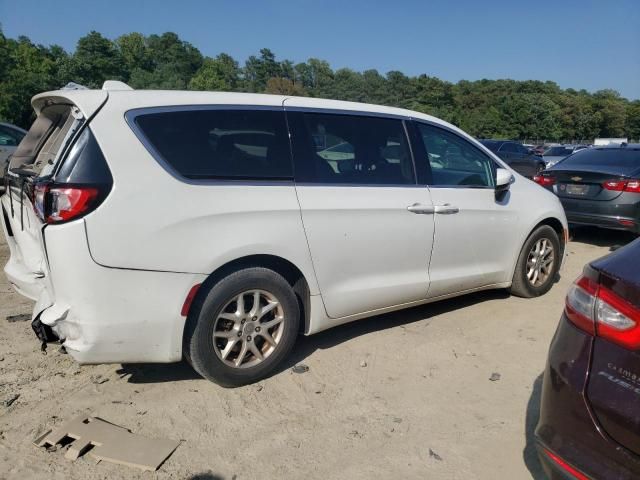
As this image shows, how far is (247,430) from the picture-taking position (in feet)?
9.39

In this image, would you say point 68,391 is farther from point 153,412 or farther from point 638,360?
point 638,360

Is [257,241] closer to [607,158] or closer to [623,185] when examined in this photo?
[623,185]

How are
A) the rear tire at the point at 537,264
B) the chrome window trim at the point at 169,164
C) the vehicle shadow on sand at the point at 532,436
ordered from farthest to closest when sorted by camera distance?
the rear tire at the point at 537,264 → the chrome window trim at the point at 169,164 → the vehicle shadow on sand at the point at 532,436

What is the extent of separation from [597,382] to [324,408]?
5.53ft

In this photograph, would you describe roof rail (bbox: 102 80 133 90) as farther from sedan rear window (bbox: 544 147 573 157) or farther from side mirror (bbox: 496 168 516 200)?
sedan rear window (bbox: 544 147 573 157)

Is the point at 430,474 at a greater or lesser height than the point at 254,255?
lesser

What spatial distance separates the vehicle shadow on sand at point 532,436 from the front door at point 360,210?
113 centimetres

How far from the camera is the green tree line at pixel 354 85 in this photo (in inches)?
3219

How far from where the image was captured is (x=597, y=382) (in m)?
1.81

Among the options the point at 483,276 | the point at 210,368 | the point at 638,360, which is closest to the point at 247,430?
the point at 210,368

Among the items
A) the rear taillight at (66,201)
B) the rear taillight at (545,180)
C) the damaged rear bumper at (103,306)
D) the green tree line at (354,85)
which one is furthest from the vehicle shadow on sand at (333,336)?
the green tree line at (354,85)

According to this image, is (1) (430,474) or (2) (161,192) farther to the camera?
(2) (161,192)

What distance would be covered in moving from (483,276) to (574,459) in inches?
109

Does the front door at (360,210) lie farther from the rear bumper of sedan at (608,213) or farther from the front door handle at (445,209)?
the rear bumper of sedan at (608,213)
